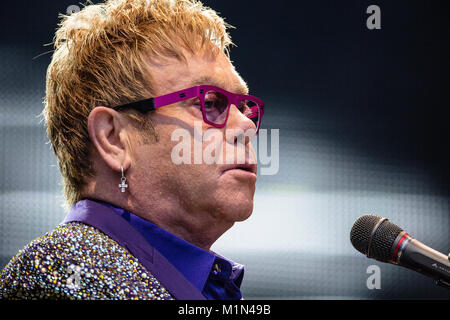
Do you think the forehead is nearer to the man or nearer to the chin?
the man

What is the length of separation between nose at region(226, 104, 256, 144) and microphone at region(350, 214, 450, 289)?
399mm

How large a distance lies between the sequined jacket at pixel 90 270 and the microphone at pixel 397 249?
0.46 m

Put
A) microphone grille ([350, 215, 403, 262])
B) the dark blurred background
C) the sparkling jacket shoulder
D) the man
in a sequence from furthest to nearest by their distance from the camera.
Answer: the dark blurred background
the man
microphone grille ([350, 215, 403, 262])
the sparkling jacket shoulder

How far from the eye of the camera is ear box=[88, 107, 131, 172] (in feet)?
4.64

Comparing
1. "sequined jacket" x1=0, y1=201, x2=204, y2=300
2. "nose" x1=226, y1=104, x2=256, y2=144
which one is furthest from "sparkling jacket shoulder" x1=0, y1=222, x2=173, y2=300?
"nose" x1=226, y1=104, x2=256, y2=144

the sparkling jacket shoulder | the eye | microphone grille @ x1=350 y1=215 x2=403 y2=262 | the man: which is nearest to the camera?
the sparkling jacket shoulder

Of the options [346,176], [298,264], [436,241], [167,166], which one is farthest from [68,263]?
[436,241]

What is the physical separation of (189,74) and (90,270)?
1.99ft

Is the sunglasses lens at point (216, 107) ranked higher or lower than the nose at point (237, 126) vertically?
higher

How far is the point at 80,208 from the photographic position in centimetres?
138

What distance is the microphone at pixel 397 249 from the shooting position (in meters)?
1.21

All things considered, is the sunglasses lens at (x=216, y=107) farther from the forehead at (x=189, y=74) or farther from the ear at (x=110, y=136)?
the ear at (x=110, y=136)

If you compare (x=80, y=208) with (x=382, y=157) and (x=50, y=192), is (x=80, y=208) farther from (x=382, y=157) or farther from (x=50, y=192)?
(x=382, y=157)

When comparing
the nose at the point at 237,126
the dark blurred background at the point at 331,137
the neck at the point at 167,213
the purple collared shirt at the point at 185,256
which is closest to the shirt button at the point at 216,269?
the purple collared shirt at the point at 185,256
